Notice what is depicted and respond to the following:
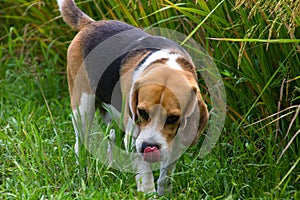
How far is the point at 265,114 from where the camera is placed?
179 inches

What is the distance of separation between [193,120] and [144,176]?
479 millimetres

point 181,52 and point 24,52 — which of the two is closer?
point 181,52

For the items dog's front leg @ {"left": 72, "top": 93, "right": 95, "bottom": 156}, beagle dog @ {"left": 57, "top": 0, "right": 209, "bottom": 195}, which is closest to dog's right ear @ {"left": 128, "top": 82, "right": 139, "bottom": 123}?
beagle dog @ {"left": 57, "top": 0, "right": 209, "bottom": 195}

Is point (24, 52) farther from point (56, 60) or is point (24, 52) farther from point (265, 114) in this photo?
point (265, 114)

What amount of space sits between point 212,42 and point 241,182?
3.77 ft

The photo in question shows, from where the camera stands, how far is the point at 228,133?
15.6 feet

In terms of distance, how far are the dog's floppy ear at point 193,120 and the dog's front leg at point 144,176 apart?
28 cm

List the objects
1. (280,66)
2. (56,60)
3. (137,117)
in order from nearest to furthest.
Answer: (137,117) → (280,66) → (56,60)

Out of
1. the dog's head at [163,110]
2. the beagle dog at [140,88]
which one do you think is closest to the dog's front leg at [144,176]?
the beagle dog at [140,88]

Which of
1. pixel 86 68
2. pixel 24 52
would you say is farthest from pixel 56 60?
pixel 86 68

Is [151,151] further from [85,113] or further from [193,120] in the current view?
[85,113]

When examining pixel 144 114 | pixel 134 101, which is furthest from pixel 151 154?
pixel 134 101

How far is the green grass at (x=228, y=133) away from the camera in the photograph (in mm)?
4004

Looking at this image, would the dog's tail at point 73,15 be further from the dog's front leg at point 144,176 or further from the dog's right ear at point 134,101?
the dog's front leg at point 144,176
